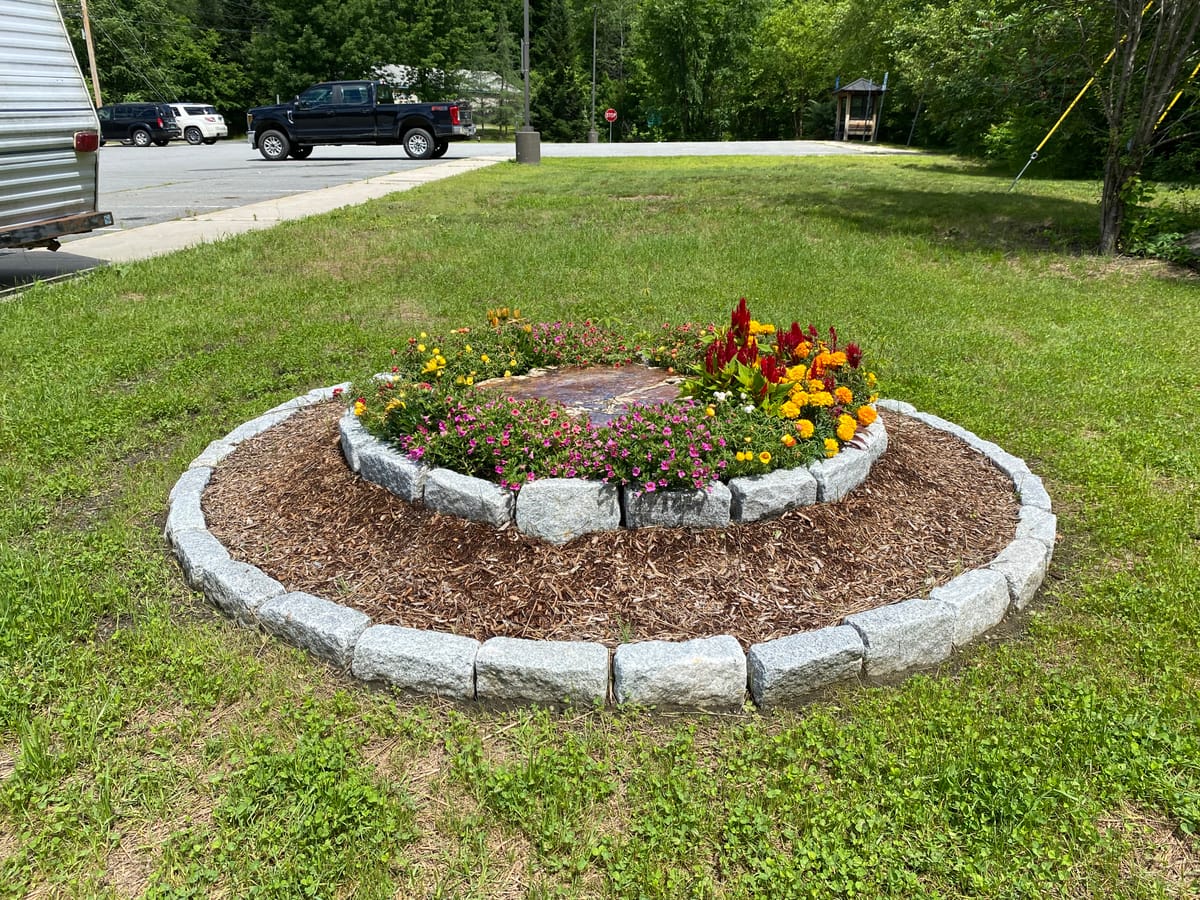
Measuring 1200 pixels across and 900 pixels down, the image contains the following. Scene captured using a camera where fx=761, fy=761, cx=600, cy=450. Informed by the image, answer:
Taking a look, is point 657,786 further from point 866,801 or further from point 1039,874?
point 1039,874

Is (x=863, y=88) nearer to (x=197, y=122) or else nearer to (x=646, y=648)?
(x=197, y=122)

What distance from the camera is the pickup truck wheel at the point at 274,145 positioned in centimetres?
2183

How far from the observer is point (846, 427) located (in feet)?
11.4

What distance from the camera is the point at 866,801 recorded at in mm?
2238

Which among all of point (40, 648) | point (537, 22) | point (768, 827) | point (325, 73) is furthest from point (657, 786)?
point (537, 22)

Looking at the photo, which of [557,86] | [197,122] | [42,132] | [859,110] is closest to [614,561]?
[42,132]

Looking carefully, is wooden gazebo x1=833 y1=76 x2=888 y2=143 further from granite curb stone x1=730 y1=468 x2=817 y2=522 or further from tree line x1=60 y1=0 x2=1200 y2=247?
granite curb stone x1=730 y1=468 x2=817 y2=522

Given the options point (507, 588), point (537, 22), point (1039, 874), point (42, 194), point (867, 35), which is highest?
point (537, 22)

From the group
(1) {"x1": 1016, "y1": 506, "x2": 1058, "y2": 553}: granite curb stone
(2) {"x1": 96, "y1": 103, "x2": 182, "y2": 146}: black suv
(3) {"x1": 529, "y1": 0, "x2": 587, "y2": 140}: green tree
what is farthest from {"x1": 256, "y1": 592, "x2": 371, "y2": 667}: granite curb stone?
(3) {"x1": 529, "y1": 0, "x2": 587, "y2": 140}: green tree

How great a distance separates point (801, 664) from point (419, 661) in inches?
51.7

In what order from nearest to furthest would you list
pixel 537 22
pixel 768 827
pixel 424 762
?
pixel 768 827 → pixel 424 762 → pixel 537 22

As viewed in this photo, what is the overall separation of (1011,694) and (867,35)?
30363 millimetres

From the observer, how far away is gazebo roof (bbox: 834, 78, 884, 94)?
1340 inches

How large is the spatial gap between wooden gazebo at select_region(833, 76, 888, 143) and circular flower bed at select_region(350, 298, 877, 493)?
35.4m
